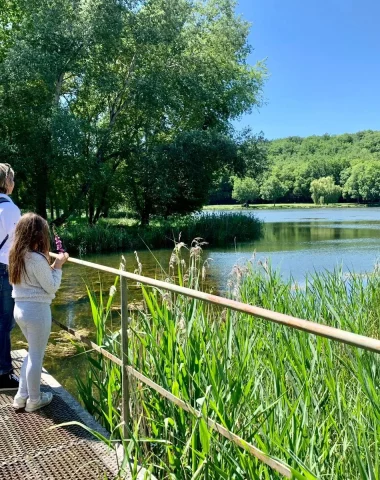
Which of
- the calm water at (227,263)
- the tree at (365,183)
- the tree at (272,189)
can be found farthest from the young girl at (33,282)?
the tree at (272,189)

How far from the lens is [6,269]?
360 cm

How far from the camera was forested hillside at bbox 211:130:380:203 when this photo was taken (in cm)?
9875

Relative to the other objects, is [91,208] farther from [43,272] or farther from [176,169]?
[43,272]

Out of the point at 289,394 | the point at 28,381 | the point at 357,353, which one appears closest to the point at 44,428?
the point at 28,381

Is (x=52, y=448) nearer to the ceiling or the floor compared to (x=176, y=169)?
nearer to the floor

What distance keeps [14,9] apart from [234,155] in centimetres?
1323

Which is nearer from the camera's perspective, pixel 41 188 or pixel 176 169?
pixel 41 188

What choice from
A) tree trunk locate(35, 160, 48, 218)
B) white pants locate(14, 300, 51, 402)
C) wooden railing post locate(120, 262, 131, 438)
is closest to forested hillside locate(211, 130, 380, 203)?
tree trunk locate(35, 160, 48, 218)

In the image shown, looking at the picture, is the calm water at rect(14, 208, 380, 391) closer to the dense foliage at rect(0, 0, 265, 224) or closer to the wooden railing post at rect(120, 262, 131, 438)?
the wooden railing post at rect(120, 262, 131, 438)

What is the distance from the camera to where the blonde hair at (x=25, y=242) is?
3096 mm

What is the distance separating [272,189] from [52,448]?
342 feet

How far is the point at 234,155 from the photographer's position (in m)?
26.8

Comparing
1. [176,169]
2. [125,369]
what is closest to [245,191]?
[176,169]

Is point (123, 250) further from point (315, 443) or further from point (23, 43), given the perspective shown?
point (315, 443)
